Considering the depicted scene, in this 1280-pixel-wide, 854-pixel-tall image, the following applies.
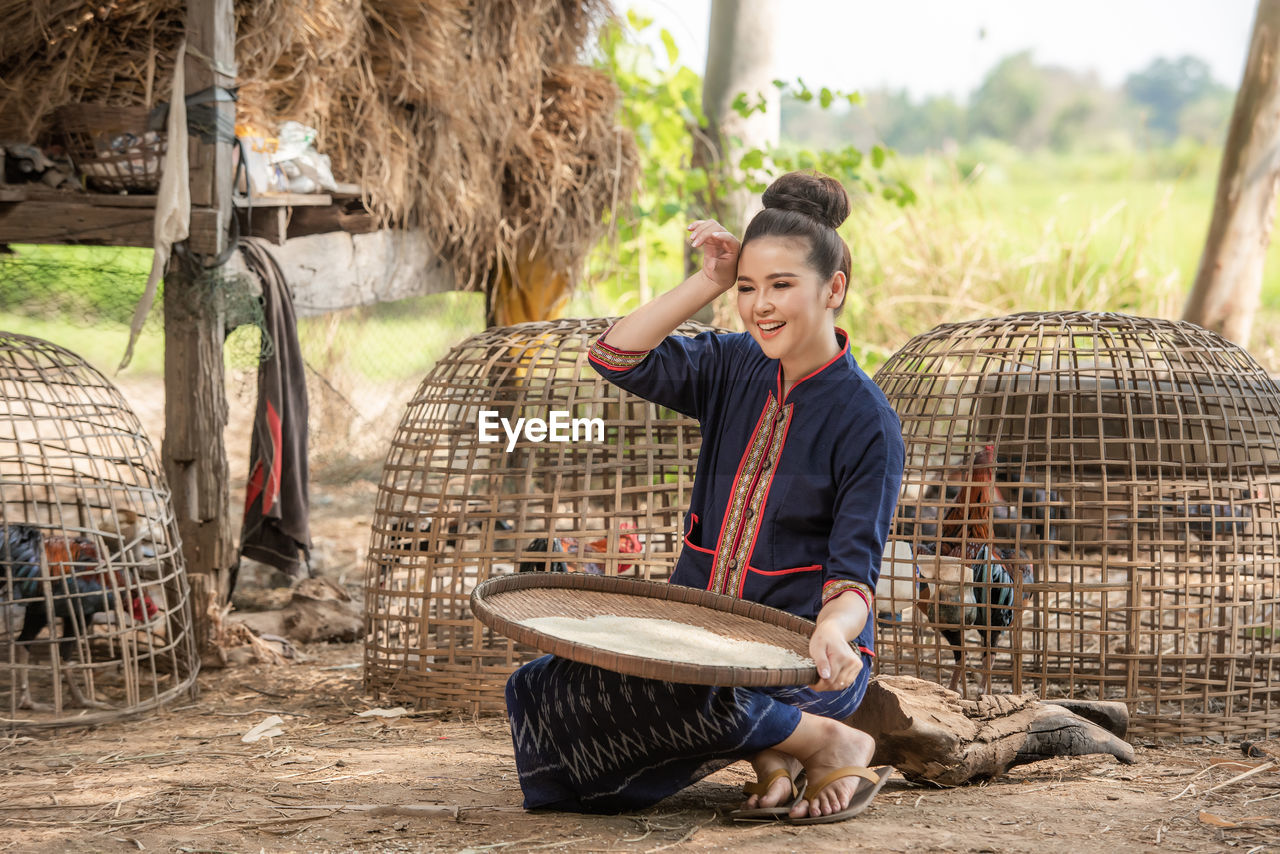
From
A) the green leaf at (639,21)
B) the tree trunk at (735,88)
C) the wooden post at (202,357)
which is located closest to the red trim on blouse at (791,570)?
the wooden post at (202,357)

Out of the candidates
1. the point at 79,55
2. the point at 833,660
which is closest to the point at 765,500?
the point at 833,660

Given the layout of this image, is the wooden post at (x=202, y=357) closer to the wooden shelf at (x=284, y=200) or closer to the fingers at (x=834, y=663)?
the wooden shelf at (x=284, y=200)

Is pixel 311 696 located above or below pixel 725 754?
below

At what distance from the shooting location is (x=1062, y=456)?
3.67m

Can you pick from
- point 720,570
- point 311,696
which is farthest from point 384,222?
point 720,570

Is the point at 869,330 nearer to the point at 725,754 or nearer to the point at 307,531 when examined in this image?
the point at 307,531

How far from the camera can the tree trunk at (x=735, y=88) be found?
7.46 meters

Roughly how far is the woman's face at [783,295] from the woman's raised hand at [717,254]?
20mm

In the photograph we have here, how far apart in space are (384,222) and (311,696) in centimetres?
263

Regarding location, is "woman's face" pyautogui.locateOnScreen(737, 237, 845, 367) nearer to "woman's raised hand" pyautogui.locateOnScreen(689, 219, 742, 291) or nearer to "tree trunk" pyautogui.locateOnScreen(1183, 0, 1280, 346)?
"woman's raised hand" pyautogui.locateOnScreen(689, 219, 742, 291)

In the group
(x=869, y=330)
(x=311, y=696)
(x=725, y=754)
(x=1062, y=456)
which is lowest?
(x=311, y=696)

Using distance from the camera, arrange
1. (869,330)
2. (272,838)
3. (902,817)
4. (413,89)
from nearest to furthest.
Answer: (272,838) < (902,817) < (413,89) < (869,330)

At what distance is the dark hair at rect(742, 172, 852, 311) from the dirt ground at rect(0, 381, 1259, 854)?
124 centimetres

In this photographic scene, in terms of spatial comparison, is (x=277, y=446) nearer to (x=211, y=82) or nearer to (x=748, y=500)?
(x=211, y=82)
